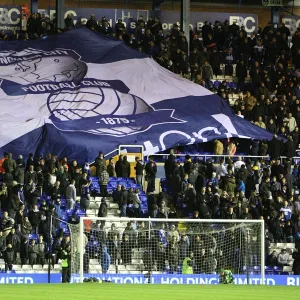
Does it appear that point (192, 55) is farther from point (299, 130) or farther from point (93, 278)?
point (93, 278)

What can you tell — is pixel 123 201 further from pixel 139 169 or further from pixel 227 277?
pixel 227 277

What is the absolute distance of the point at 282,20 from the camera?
49.7 meters

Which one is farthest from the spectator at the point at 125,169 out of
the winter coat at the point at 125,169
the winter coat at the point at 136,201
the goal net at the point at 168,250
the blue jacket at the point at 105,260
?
the blue jacket at the point at 105,260

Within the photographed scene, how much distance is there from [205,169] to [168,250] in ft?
27.2

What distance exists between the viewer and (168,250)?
2714cm

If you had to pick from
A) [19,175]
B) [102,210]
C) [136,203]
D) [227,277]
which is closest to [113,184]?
[136,203]

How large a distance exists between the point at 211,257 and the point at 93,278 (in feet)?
10.5

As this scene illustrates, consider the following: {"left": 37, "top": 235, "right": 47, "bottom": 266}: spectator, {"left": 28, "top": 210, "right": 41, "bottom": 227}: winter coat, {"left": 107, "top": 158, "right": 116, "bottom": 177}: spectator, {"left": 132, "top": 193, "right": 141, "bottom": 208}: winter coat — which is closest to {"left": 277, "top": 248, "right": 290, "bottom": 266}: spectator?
{"left": 132, "top": 193, "right": 141, "bottom": 208}: winter coat

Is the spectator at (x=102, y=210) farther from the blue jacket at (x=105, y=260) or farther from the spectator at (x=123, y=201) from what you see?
the blue jacket at (x=105, y=260)

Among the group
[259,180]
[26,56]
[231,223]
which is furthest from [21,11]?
[231,223]

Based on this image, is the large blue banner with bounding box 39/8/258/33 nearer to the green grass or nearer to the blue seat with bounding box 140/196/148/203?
the blue seat with bounding box 140/196/148/203

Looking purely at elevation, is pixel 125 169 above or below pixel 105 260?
above

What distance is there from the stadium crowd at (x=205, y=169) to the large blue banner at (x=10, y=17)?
3.28 meters

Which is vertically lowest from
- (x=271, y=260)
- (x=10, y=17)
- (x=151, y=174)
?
(x=271, y=260)
